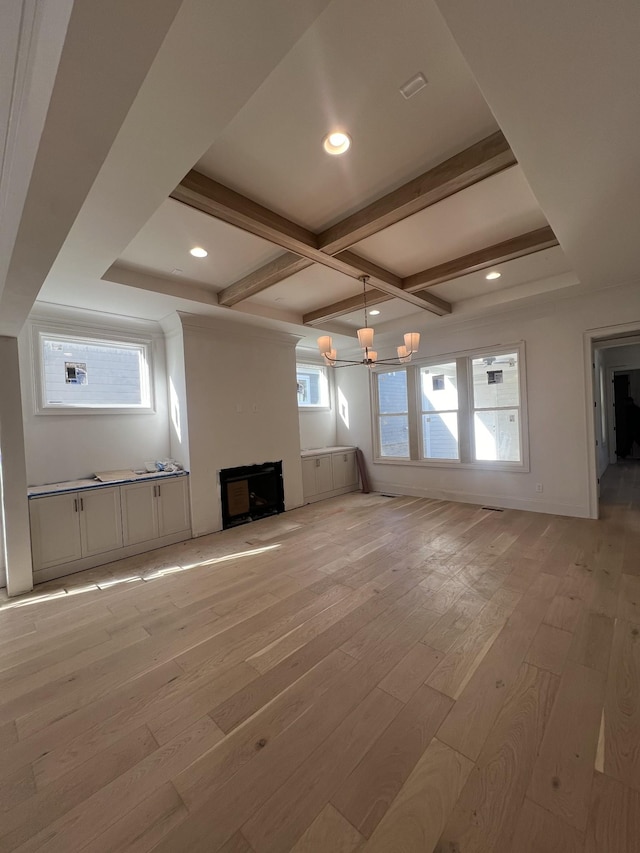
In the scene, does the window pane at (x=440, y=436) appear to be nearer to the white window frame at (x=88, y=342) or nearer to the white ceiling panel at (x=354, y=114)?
the white ceiling panel at (x=354, y=114)

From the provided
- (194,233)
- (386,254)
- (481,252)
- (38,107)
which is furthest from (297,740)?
(481,252)

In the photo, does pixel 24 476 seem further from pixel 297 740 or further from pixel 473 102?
pixel 473 102

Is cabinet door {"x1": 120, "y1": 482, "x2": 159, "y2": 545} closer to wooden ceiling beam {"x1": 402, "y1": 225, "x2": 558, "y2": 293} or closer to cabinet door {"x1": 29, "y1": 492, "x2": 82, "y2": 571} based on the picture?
cabinet door {"x1": 29, "y1": 492, "x2": 82, "y2": 571}

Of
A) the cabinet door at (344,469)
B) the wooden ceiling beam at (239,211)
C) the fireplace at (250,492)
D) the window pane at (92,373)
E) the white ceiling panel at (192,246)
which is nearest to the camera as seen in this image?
the wooden ceiling beam at (239,211)

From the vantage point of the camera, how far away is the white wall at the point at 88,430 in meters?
3.82

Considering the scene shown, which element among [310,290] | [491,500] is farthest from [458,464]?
[310,290]

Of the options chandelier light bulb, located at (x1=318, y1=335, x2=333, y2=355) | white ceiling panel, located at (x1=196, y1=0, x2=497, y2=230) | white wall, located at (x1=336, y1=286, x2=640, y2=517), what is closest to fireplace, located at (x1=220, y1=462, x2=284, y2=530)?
chandelier light bulb, located at (x1=318, y1=335, x2=333, y2=355)

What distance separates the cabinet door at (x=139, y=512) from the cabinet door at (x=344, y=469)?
3309mm

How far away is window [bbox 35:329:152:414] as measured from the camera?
3.96 m

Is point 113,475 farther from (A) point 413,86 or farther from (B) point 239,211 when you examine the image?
(A) point 413,86

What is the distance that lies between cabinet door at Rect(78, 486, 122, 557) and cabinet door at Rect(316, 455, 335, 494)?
3.27m

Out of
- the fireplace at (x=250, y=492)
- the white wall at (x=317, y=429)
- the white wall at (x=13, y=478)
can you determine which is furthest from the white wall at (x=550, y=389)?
the white wall at (x=13, y=478)

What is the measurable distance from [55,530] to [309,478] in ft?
11.9

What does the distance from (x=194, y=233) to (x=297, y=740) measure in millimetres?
3413
